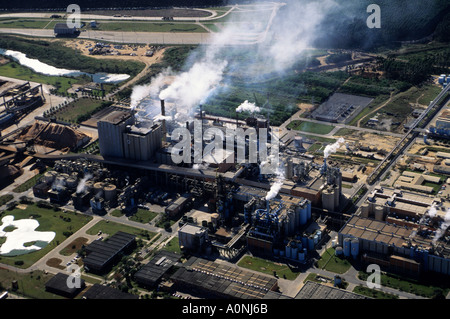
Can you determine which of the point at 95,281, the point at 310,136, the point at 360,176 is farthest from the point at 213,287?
the point at 310,136

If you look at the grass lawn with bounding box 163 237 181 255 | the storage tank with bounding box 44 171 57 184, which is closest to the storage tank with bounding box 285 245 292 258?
the grass lawn with bounding box 163 237 181 255

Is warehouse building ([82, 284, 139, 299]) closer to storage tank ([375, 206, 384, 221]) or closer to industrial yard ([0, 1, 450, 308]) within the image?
industrial yard ([0, 1, 450, 308])

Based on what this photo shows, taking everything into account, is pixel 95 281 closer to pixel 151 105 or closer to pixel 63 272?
pixel 63 272

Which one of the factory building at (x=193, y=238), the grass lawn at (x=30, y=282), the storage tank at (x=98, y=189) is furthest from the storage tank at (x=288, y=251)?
the storage tank at (x=98, y=189)

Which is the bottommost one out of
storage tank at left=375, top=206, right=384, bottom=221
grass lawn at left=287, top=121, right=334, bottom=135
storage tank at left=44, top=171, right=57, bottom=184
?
storage tank at left=375, top=206, right=384, bottom=221

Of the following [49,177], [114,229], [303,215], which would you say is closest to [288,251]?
[303,215]

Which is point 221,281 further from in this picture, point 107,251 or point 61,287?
point 61,287
